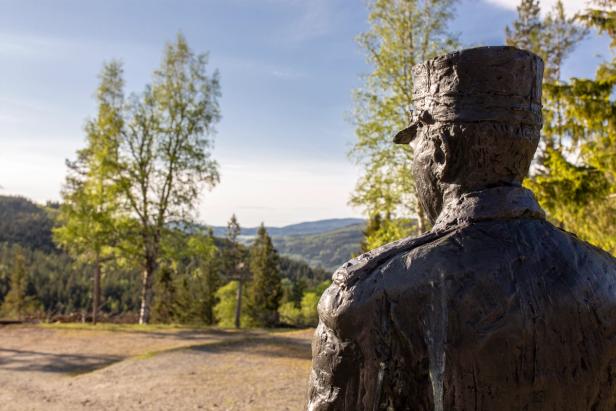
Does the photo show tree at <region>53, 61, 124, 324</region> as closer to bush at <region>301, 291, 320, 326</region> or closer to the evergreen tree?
the evergreen tree

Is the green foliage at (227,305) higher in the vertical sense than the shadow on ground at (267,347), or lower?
lower

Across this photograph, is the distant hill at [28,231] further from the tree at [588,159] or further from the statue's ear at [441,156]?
the statue's ear at [441,156]

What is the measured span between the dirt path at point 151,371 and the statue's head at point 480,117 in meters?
7.94

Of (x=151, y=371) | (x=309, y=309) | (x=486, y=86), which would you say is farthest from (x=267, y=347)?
(x=309, y=309)

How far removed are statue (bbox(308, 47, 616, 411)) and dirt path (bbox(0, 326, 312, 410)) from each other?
311 inches

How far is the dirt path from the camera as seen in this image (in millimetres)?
9516

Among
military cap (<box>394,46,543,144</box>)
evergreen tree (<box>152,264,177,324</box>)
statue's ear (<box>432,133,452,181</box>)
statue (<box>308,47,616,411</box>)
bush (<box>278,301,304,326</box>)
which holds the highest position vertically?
military cap (<box>394,46,543,144</box>)

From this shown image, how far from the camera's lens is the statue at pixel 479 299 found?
148 cm

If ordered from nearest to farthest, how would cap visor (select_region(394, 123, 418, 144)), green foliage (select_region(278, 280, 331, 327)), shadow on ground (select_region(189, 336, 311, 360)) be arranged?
cap visor (select_region(394, 123, 418, 144)) → shadow on ground (select_region(189, 336, 311, 360)) → green foliage (select_region(278, 280, 331, 327))

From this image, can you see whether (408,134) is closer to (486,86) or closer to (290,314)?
(486,86)

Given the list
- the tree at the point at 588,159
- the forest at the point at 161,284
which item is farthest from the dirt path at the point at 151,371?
the tree at the point at 588,159

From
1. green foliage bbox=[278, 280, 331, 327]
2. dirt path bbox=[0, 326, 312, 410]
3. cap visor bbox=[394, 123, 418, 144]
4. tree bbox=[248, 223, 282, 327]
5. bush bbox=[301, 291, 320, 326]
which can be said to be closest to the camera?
cap visor bbox=[394, 123, 418, 144]

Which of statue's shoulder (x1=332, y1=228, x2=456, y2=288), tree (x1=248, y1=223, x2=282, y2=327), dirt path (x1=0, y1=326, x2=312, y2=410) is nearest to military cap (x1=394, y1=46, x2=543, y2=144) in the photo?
statue's shoulder (x1=332, y1=228, x2=456, y2=288)

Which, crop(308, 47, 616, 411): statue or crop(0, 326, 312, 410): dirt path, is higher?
crop(308, 47, 616, 411): statue
